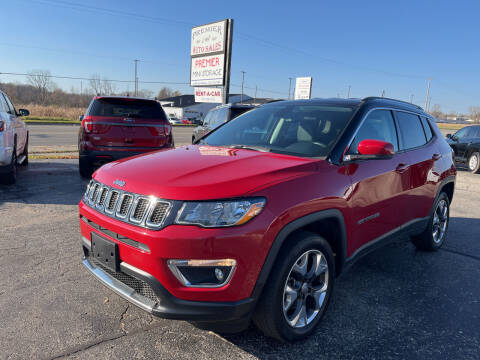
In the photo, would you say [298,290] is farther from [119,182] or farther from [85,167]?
[85,167]

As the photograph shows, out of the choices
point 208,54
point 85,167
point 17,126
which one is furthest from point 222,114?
point 208,54

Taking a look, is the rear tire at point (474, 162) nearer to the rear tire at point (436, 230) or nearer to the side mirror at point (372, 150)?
the rear tire at point (436, 230)

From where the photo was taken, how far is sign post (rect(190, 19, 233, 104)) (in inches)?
626

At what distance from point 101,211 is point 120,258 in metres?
0.41

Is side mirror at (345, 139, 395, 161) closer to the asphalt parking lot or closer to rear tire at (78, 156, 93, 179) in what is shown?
the asphalt parking lot

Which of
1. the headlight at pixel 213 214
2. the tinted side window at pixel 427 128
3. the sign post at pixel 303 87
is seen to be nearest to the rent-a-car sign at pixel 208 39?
the tinted side window at pixel 427 128

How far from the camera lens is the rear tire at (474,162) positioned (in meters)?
12.2

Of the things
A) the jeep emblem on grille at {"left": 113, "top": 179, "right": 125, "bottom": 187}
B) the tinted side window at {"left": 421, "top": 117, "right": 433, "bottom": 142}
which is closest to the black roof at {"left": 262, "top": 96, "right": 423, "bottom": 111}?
the tinted side window at {"left": 421, "top": 117, "right": 433, "bottom": 142}

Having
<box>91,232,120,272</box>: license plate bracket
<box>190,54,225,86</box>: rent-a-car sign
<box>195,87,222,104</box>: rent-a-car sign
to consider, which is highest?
<box>190,54,225,86</box>: rent-a-car sign

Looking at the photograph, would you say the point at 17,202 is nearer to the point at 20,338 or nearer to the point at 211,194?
the point at 20,338

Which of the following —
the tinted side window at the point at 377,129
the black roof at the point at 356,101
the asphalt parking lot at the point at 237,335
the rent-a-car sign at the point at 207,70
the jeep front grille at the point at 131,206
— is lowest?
the asphalt parking lot at the point at 237,335

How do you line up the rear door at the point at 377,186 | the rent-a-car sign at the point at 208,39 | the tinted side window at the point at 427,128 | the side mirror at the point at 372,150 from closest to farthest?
Result: 1. the side mirror at the point at 372,150
2. the rear door at the point at 377,186
3. the tinted side window at the point at 427,128
4. the rent-a-car sign at the point at 208,39

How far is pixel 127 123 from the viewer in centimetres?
732

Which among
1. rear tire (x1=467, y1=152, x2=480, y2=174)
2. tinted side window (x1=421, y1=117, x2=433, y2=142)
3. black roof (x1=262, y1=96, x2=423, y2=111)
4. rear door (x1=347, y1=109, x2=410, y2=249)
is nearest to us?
rear door (x1=347, y1=109, x2=410, y2=249)
